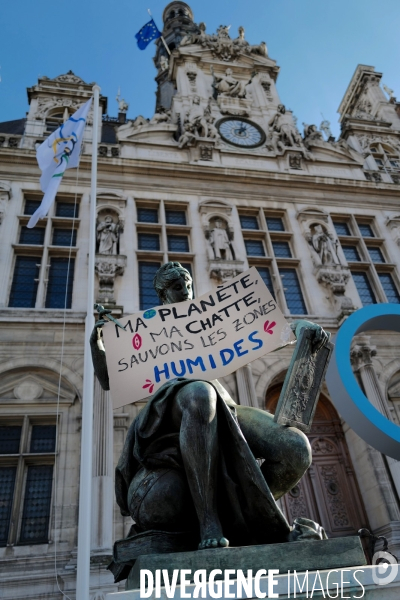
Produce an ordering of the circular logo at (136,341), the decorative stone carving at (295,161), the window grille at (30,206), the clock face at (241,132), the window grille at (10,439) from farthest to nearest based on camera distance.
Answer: the clock face at (241,132) → the decorative stone carving at (295,161) → the window grille at (30,206) → the window grille at (10,439) → the circular logo at (136,341)

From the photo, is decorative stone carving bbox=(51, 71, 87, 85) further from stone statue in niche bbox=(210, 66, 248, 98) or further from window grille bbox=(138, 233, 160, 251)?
window grille bbox=(138, 233, 160, 251)

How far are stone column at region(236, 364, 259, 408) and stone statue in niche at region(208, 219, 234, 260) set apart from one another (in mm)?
3591

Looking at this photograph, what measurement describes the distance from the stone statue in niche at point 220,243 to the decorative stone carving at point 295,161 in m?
4.68

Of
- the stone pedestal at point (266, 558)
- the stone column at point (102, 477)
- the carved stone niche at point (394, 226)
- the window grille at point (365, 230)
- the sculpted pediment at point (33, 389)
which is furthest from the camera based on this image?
the window grille at point (365, 230)

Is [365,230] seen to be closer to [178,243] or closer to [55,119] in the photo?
[178,243]

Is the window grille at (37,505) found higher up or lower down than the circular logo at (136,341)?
higher up

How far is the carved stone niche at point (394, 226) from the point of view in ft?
49.3

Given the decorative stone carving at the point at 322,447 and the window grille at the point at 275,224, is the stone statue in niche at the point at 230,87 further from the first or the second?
the decorative stone carving at the point at 322,447

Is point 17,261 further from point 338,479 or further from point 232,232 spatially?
point 338,479

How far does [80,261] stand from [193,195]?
14.5ft

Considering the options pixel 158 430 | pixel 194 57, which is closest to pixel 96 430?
pixel 158 430

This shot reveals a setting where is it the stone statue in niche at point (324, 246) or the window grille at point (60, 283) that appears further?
the stone statue in niche at point (324, 246)

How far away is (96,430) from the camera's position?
9.21 metres

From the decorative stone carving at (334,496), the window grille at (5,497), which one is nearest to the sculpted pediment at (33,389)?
the window grille at (5,497)
